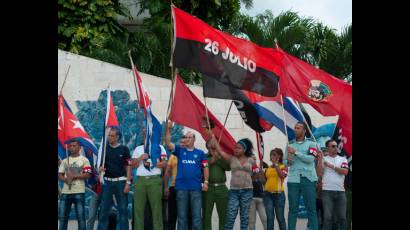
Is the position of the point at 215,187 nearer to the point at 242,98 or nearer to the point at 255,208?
the point at 255,208

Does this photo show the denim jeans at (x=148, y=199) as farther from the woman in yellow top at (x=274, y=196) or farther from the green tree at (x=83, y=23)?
the green tree at (x=83, y=23)

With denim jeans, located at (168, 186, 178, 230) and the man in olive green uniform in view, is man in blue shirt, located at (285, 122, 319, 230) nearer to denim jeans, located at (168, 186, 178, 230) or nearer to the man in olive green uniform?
the man in olive green uniform

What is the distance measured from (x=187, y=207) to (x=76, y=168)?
188 cm

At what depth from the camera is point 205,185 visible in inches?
475

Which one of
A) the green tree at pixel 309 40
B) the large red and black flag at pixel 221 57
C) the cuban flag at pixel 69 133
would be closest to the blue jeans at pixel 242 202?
the large red and black flag at pixel 221 57

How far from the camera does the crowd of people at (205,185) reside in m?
12.0

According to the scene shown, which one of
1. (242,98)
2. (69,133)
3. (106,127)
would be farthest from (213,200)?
(69,133)

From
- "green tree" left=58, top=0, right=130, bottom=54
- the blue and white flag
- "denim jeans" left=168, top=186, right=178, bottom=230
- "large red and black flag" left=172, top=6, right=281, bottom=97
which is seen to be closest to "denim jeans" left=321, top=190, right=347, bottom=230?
"large red and black flag" left=172, top=6, right=281, bottom=97

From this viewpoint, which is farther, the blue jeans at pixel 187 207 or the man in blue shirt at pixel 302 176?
the man in blue shirt at pixel 302 176

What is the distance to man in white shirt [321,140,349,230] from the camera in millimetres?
12062

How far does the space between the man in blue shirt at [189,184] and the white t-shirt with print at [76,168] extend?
149 cm
